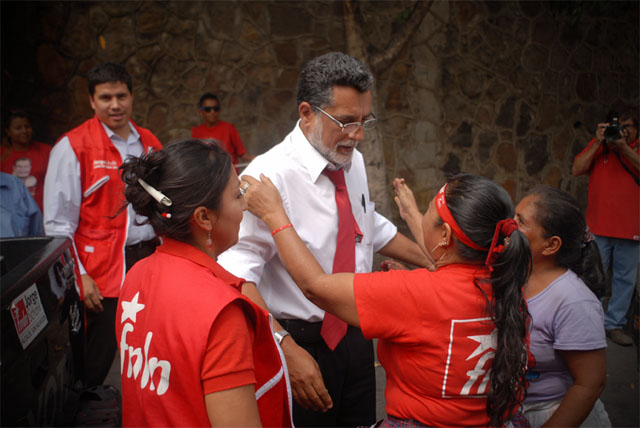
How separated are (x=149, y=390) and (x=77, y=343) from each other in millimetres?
1174

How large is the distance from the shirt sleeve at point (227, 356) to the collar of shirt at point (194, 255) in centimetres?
21

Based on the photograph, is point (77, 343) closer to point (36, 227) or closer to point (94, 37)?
point (36, 227)

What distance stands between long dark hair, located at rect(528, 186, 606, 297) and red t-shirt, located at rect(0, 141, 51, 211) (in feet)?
15.3

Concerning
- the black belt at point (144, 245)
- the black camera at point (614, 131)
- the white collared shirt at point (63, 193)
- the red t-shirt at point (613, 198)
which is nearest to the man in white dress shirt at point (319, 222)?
the white collared shirt at point (63, 193)

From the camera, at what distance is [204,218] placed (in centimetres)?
154

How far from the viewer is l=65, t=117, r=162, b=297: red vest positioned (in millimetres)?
3246

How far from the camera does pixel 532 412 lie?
88.0 inches

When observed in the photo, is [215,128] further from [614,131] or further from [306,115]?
[306,115]

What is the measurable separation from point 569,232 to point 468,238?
829 millimetres

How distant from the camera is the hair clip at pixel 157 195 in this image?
4.84 ft

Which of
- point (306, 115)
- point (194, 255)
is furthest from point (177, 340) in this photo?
point (306, 115)

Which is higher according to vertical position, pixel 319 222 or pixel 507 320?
pixel 319 222

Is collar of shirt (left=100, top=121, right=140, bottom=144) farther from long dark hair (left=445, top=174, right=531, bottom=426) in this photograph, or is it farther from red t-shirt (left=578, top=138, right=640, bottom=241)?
red t-shirt (left=578, top=138, right=640, bottom=241)

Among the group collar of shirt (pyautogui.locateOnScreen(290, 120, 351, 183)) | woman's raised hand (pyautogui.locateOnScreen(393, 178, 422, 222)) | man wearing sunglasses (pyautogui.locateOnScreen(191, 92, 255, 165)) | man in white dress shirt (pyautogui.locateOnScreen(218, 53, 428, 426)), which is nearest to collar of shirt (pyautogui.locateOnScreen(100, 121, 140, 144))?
man in white dress shirt (pyautogui.locateOnScreen(218, 53, 428, 426))
